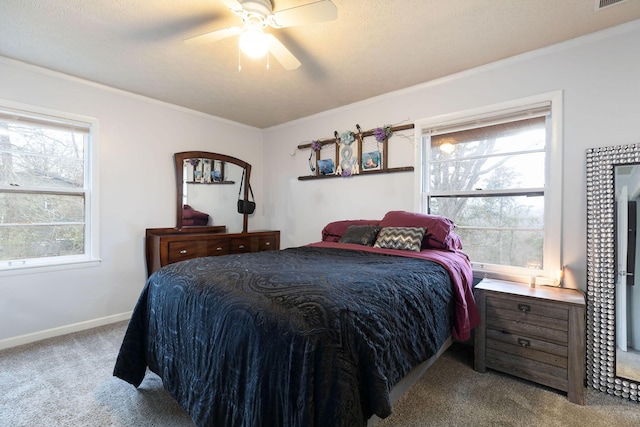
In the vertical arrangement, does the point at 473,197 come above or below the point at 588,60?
A: below

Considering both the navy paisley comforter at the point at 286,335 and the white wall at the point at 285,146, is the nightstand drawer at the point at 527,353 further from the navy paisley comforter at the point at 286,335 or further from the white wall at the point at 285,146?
the white wall at the point at 285,146

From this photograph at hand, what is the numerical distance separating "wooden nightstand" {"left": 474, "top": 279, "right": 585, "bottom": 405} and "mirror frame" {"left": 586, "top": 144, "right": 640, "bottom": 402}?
162mm

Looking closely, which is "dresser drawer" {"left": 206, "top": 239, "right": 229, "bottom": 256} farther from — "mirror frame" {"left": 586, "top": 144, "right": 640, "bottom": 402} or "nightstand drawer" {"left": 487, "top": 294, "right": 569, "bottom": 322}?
"mirror frame" {"left": 586, "top": 144, "right": 640, "bottom": 402}

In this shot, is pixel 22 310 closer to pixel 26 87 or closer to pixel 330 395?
pixel 26 87

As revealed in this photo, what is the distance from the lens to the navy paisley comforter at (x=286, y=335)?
106cm

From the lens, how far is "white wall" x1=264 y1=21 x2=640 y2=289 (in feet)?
6.96

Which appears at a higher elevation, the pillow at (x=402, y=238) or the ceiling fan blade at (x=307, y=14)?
the ceiling fan blade at (x=307, y=14)

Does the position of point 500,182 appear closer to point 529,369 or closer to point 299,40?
point 529,369

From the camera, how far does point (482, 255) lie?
2.77 meters

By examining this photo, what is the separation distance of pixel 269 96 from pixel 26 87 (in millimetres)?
2179

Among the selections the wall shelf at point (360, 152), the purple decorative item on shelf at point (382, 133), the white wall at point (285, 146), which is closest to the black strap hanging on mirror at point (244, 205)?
the white wall at point (285, 146)

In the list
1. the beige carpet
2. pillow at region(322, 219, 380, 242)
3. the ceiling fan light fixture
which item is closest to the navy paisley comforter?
the beige carpet

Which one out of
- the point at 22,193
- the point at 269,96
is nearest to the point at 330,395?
the point at 269,96

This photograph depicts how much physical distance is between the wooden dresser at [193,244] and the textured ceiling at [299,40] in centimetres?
159
